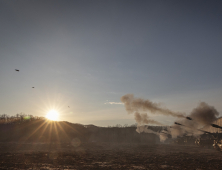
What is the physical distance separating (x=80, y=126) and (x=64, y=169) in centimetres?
4977

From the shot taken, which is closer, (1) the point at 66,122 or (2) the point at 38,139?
(2) the point at 38,139

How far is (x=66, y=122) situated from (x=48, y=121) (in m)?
5.76

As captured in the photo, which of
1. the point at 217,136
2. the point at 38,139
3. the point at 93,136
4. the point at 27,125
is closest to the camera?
the point at 217,136

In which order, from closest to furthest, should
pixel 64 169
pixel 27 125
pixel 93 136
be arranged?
1. pixel 64 169
2. pixel 27 125
3. pixel 93 136

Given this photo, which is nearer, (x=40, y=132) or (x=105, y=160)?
(x=105, y=160)

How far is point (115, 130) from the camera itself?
63062 mm

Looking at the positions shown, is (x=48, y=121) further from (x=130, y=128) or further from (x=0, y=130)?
(x=130, y=128)

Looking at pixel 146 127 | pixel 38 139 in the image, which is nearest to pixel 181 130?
pixel 146 127

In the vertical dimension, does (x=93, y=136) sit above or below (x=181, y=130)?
below

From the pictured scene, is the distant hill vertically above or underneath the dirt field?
underneath

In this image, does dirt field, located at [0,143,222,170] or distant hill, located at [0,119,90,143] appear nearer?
dirt field, located at [0,143,222,170]

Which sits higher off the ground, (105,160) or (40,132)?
(105,160)

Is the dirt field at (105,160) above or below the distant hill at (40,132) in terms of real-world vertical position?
above

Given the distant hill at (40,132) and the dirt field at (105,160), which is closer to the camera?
the dirt field at (105,160)
